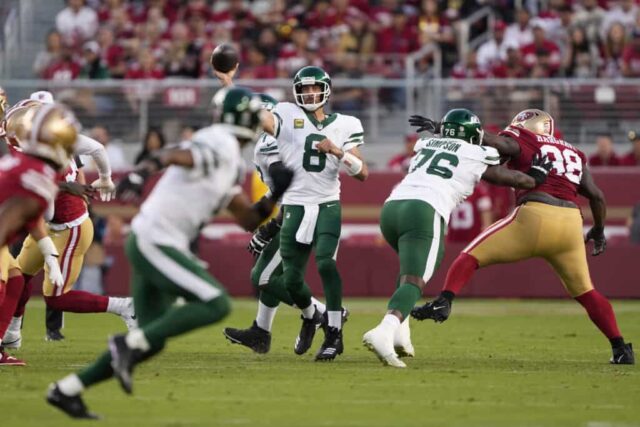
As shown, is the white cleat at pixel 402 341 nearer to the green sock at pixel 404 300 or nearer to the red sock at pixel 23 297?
the green sock at pixel 404 300


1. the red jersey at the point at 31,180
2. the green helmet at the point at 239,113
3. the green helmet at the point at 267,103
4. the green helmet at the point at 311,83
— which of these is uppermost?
the green helmet at the point at 239,113

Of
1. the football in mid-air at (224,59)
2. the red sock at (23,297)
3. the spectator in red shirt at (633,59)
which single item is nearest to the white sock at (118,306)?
the red sock at (23,297)

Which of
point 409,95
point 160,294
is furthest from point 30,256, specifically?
point 409,95

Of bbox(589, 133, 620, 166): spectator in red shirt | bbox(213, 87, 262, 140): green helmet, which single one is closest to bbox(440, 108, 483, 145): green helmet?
bbox(213, 87, 262, 140): green helmet

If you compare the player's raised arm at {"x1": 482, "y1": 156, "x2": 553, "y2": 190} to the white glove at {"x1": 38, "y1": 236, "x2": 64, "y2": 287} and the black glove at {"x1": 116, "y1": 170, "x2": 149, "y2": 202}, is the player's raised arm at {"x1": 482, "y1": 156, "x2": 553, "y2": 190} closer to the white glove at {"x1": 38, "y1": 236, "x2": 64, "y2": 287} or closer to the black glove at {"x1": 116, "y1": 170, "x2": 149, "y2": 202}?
the white glove at {"x1": 38, "y1": 236, "x2": 64, "y2": 287}

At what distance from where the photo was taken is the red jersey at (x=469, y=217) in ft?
61.3

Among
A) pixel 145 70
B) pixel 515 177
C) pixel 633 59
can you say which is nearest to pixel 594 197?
pixel 515 177

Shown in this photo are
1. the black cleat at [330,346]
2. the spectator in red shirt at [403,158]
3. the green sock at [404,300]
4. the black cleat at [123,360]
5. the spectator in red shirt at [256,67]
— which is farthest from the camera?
the spectator in red shirt at [256,67]

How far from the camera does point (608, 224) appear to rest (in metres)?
19.2

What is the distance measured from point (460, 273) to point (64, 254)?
327 cm

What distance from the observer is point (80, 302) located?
36.6 ft

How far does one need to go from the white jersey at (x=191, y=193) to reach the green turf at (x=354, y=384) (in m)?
1.00

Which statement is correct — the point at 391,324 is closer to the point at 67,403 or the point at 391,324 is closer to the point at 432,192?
the point at 432,192

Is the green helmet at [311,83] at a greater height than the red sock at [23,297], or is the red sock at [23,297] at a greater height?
the green helmet at [311,83]
